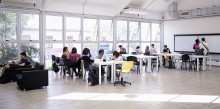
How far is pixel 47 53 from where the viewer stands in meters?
10.1

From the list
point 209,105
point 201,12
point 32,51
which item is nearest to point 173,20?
point 201,12

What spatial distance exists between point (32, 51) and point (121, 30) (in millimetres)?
5702

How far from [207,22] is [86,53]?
8.39 m

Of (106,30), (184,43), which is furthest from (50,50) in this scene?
(184,43)

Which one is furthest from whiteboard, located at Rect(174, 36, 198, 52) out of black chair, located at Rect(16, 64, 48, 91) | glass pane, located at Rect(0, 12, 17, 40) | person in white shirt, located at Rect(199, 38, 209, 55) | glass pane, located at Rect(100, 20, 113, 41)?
glass pane, located at Rect(0, 12, 17, 40)

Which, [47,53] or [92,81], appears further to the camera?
[47,53]

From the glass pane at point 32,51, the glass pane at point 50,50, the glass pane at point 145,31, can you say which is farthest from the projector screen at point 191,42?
the glass pane at point 32,51

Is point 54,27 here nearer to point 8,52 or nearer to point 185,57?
point 8,52

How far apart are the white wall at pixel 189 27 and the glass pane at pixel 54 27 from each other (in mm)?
7778

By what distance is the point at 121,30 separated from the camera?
12.9m

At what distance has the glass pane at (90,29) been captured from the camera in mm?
11383

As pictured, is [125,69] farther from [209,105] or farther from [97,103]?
[209,105]

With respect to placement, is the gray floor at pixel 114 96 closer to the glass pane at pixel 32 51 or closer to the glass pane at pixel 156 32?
the glass pane at pixel 32 51

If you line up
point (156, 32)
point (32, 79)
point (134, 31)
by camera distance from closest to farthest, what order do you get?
point (32, 79), point (134, 31), point (156, 32)
